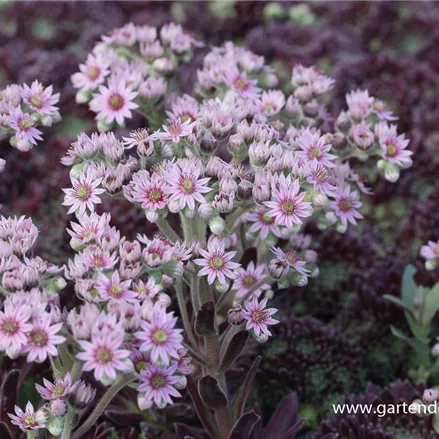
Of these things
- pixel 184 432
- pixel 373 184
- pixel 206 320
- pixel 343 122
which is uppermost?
pixel 343 122

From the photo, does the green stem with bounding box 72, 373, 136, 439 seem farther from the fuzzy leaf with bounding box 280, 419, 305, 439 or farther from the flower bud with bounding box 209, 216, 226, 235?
the fuzzy leaf with bounding box 280, 419, 305, 439

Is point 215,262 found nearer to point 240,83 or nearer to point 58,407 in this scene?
point 58,407

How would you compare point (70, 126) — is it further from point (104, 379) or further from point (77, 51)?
point (104, 379)

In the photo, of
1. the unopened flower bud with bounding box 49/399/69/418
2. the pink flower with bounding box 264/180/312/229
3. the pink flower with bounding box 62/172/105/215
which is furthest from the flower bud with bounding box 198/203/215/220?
the unopened flower bud with bounding box 49/399/69/418

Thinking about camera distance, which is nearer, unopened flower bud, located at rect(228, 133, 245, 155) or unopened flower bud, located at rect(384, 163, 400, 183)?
unopened flower bud, located at rect(228, 133, 245, 155)

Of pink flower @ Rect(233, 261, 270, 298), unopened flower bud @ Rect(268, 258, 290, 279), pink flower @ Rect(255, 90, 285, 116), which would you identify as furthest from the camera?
pink flower @ Rect(255, 90, 285, 116)

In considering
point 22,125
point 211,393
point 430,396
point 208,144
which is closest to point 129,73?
point 22,125

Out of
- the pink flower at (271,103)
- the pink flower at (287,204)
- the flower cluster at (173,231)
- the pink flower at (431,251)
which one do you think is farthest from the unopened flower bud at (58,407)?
the pink flower at (431,251)

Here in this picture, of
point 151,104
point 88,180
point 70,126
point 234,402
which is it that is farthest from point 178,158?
point 70,126
